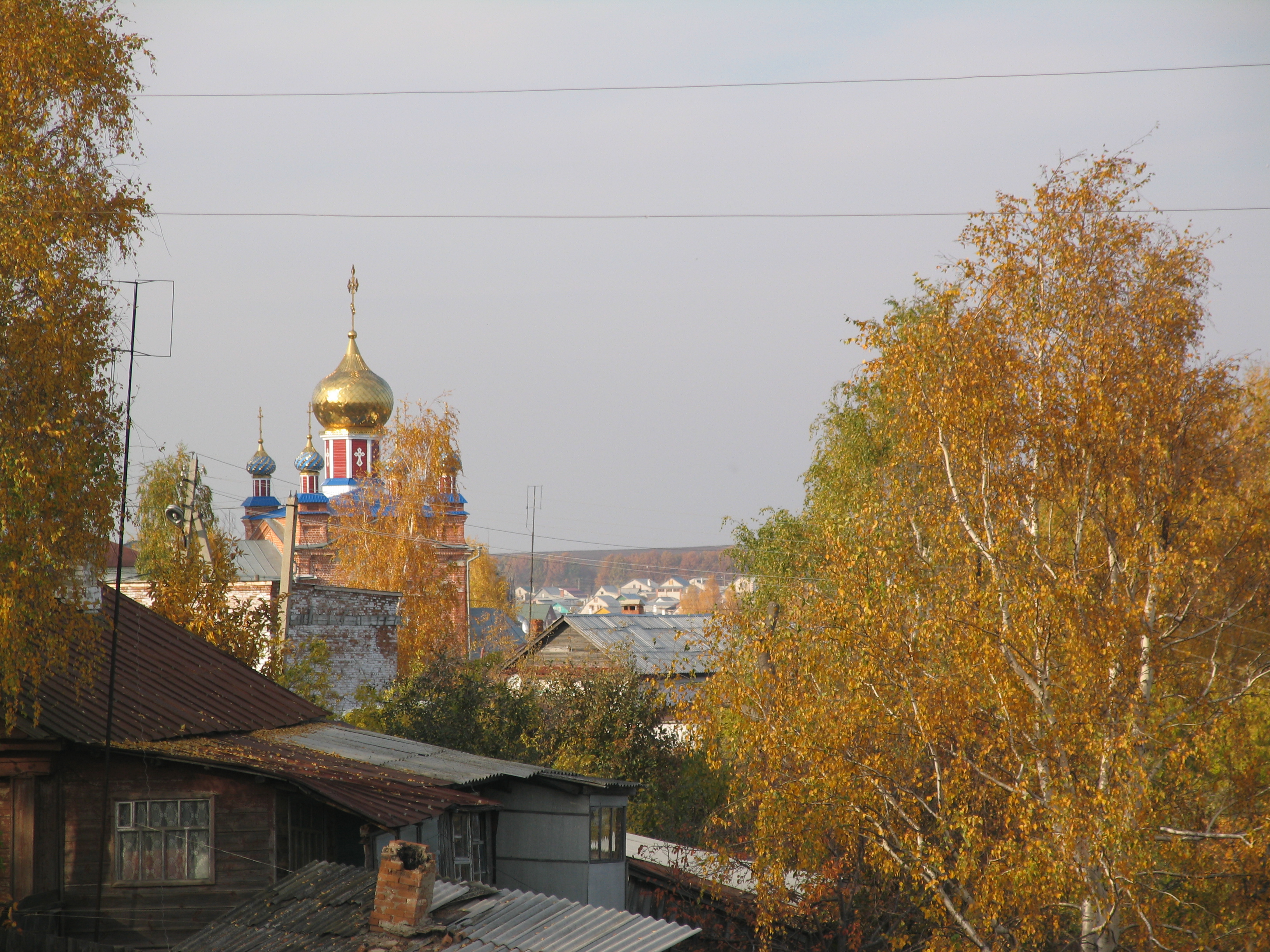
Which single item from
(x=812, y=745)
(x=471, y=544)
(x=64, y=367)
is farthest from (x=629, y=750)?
(x=471, y=544)

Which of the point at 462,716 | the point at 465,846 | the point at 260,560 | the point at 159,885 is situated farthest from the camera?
the point at 260,560

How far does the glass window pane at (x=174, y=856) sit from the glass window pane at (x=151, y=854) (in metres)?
0.05

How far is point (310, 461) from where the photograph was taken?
72.0m

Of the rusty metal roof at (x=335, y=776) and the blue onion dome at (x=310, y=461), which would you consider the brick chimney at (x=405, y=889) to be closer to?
the rusty metal roof at (x=335, y=776)

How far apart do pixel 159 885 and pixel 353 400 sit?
51745 millimetres

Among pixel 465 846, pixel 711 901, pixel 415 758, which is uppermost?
pixel 415 758

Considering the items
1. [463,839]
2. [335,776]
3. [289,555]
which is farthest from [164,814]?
[289,555]

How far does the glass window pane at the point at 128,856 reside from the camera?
44.3 ft

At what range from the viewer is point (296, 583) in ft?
107

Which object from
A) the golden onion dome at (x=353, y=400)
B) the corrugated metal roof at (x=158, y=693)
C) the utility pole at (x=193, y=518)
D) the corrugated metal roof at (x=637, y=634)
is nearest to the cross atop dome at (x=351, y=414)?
the golden onion dome at (x=353, y=400)

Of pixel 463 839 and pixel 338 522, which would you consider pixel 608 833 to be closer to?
pixel 463 839

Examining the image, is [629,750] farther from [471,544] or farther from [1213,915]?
[471,544]

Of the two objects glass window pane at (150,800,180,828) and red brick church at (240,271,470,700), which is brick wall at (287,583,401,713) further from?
glass window pane at (150,800,180,828)

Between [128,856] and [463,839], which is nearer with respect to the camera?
[128,856]
